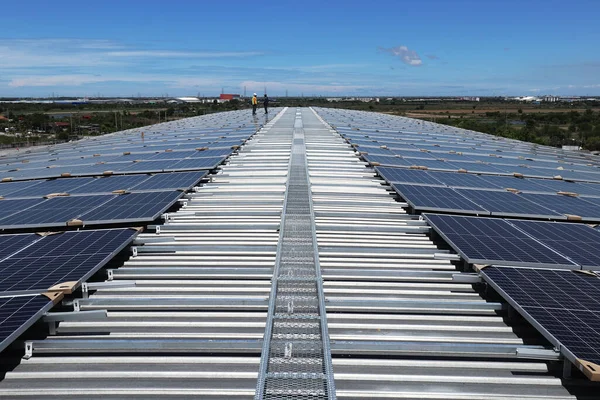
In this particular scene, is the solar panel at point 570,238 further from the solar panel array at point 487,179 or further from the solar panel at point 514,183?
the solar panel at point 514,183

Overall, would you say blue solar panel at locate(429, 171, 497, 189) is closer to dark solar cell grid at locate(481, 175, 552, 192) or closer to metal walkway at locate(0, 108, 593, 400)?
dark solar cell grid at locate(481, 175, 552, 192)

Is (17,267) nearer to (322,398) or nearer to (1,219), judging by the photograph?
(1,219)

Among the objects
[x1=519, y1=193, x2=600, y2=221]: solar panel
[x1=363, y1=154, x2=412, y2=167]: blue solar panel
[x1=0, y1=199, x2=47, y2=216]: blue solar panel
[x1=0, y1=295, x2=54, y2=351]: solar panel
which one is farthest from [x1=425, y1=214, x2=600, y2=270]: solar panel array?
[x1=0, y1=199, x2=47, y2=216]: blue solar panel

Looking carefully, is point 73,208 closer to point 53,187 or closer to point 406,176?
point 53,187

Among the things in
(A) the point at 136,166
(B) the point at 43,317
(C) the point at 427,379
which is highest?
(A) the point at 136,166

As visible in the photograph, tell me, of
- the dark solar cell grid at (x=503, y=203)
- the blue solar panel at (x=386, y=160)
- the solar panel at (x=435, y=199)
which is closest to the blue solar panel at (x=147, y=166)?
the blue solar panel at (x=386, y=160)

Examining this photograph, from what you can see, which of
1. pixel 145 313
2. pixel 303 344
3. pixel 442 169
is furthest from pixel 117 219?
pixel 442 169

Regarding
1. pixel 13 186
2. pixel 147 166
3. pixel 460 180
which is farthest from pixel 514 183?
pixel 13 186

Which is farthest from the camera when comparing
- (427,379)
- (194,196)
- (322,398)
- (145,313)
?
(194,196)

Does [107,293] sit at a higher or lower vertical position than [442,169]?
lower
